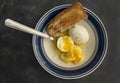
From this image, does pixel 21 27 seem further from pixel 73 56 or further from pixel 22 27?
pixel 73 56

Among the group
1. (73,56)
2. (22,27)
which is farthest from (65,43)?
(22,27)

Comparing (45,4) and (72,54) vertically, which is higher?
(45,4)

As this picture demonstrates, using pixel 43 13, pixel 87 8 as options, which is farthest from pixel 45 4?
pixel 87 8

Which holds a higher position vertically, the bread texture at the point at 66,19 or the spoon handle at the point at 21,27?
the bread texture at the point at 66,19

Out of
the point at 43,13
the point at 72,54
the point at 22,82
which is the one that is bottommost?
the point at 22,82

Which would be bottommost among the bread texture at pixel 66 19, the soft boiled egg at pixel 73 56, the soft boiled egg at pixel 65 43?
the soft boiled egg at pixel 73 56

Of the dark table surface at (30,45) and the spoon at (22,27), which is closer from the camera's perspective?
the spoon at (22,27)

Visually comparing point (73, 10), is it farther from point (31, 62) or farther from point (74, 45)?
point (31, 62)
